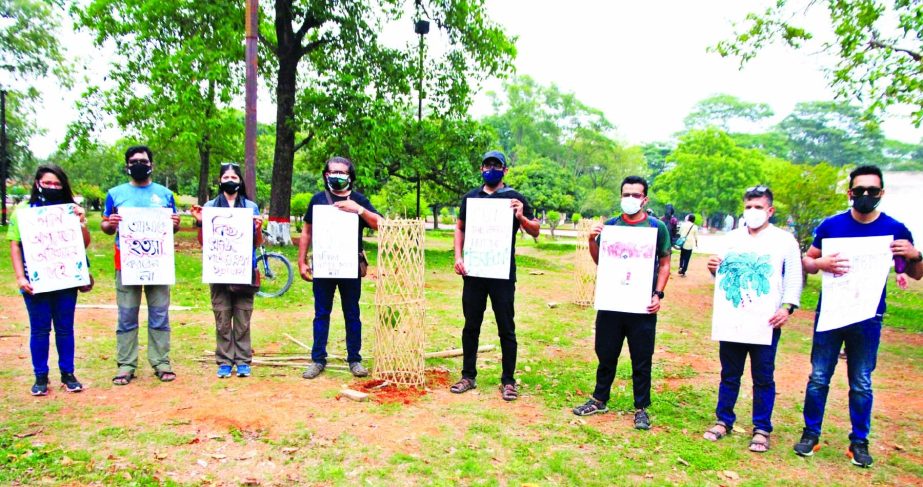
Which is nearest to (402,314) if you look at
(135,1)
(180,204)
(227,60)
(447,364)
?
(447,364)

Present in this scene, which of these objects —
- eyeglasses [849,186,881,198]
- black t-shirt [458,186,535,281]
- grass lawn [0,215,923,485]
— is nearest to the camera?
grass lawn [0,215,923,485]

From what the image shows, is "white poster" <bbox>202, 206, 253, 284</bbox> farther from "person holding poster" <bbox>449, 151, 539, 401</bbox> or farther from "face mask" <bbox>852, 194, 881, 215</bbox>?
"face mask" <bbox>852, 194, 881, 215</bbox>

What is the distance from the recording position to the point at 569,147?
5203cm

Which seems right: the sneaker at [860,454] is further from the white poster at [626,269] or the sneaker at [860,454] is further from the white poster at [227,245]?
the white poster at [227,245]

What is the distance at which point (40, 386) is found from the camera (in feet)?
16.3

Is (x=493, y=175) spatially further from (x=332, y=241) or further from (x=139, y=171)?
(x=139, y=171)

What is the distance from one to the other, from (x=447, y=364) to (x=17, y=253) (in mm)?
4194

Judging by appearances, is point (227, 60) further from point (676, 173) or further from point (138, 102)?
point (676, 173)

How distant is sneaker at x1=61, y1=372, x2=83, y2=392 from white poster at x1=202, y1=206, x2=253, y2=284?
4.51 ft

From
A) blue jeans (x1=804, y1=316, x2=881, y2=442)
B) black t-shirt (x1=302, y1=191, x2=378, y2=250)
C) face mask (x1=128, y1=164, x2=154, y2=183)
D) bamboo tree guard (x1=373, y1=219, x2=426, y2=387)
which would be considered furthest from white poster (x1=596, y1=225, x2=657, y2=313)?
face mask (x1=128, y1=164, x2=154, y2=183)

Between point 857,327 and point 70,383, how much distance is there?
6460mm

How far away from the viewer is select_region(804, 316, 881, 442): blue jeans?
13.4ft

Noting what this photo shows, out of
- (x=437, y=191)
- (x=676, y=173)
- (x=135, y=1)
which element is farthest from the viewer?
(x=676, y=173)

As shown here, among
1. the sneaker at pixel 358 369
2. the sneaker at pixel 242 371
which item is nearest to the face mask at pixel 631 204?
the sneaker at pixel 358 369
